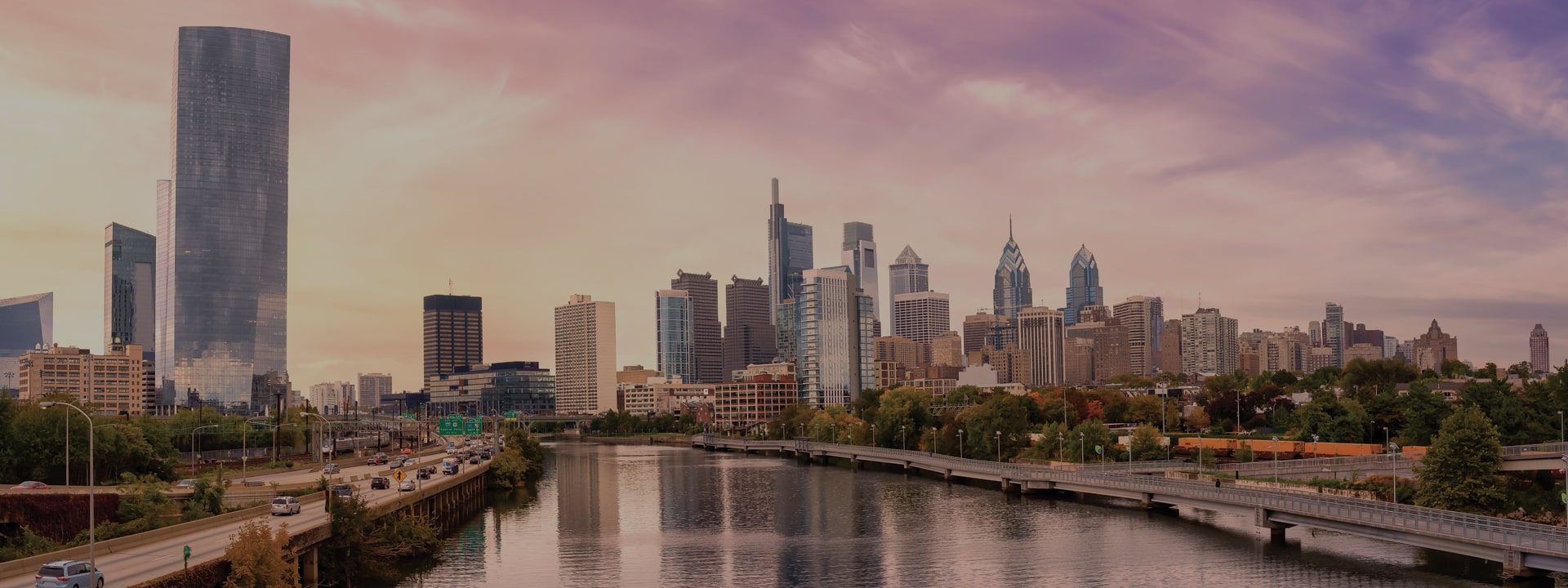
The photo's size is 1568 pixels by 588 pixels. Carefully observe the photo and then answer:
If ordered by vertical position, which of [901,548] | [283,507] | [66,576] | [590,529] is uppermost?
[66,576]

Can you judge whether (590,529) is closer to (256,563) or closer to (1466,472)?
(256,563)

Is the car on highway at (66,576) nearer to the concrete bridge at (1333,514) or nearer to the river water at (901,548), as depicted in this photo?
→ the river water at (901,548)

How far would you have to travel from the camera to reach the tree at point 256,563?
5456cm

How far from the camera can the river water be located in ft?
235

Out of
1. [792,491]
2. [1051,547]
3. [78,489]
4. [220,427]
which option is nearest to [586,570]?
[1051,547]

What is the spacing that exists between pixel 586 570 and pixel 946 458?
8331 cm

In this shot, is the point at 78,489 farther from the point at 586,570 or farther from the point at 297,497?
the point at 586,570

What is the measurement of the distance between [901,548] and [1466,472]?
3950 cm

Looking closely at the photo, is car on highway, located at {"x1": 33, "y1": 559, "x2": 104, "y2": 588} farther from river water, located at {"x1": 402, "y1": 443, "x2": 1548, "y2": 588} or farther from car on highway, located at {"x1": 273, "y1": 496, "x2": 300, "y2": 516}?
car on highway, located at {"x1": 273, "y1": 496, "x2": 300, "y2": 516}

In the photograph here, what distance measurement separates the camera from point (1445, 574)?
2719 inches

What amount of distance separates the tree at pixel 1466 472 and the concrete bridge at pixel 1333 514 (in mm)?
5017

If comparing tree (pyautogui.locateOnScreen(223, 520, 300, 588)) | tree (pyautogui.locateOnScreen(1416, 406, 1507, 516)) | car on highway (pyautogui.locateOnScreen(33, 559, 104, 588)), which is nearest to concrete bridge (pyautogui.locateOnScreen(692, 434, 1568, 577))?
tree (pyautogui.locateOnScreen(1416, 406, 1507, 516))

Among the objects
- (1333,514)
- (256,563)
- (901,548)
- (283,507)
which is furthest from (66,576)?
(1333,514)

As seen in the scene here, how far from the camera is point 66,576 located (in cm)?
4819
